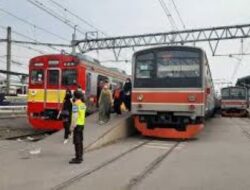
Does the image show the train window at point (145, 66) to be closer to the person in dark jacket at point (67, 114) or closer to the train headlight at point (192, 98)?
the train headlight at point (192, 98)

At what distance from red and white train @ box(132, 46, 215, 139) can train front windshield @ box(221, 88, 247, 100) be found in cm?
2783

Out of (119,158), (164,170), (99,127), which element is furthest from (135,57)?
(164,170)

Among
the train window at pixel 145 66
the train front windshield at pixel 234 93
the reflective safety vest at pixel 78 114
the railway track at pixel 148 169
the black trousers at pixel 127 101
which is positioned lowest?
the railway track at pixel 148 169

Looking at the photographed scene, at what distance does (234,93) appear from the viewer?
46.4 metres

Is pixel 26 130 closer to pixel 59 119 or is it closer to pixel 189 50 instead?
pixel 59 119

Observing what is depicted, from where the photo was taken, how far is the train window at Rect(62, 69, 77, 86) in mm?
20688

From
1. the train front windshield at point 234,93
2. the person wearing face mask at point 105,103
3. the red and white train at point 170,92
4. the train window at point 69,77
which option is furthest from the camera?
the train front windshield at point 234,93

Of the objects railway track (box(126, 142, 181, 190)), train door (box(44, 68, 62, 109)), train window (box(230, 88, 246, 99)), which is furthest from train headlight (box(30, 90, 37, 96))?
train window (box(230, 88, 246, 99))

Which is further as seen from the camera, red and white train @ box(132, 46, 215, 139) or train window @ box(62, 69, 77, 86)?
train window @ box(62, 69, 77, 86)

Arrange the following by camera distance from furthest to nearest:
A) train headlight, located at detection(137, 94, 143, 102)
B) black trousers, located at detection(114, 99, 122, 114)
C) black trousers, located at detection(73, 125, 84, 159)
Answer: black trousers, located at detection(114, 99, 122, 114)
train headlight, located at detection(137, 94, 143, 102)
black trousers, located at detection(73, 125, 84, 159)

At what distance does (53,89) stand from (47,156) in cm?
800

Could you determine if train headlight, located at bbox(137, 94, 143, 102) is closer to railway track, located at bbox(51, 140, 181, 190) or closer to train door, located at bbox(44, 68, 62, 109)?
train door, located at bbox(44, 68, 62, 109)

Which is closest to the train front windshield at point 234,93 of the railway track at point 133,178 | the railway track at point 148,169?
the railway track at point 133,178

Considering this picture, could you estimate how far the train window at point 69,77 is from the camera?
20.7m
